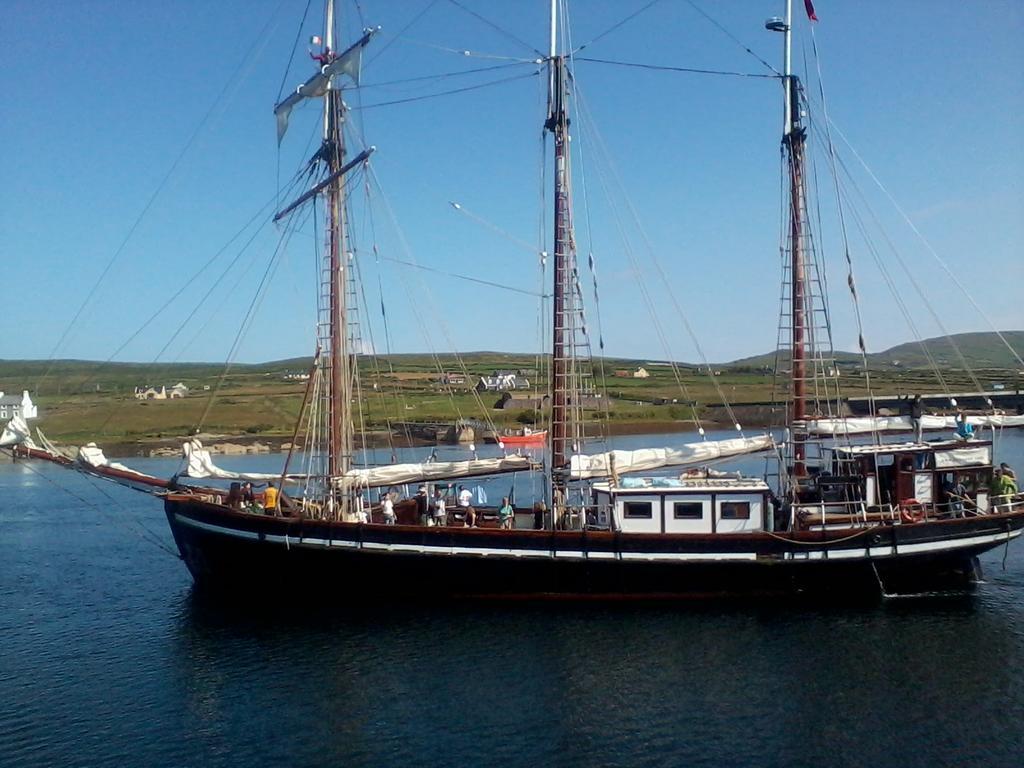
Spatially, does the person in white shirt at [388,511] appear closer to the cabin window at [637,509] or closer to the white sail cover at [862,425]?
the cabin window at [637,509]

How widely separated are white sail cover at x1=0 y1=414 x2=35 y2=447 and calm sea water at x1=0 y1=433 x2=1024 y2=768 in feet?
19.8

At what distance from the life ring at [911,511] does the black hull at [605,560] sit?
2.13ft

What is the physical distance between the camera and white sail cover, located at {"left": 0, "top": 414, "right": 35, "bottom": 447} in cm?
3391

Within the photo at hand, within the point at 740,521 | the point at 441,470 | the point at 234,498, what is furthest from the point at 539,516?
the point at 234,498

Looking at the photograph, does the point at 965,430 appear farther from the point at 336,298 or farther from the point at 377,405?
the point at 377,405

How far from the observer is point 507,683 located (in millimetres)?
25297

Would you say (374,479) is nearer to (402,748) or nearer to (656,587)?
(656,587)

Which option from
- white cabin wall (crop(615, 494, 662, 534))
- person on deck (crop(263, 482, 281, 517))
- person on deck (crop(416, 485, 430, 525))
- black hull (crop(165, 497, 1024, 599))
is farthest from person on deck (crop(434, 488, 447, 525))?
white cabin wall (crop(615, 494, 662, 534))

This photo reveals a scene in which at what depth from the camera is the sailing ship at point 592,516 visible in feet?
104

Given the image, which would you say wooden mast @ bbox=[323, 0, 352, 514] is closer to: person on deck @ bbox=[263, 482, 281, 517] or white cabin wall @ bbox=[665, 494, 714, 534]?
person on deck @ bbox=[263, 482, 281, 517]

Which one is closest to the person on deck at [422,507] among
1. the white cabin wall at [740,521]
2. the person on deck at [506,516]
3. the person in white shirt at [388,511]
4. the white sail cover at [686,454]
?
the person in white shirt at [388,511]

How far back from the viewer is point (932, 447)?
33094 mm

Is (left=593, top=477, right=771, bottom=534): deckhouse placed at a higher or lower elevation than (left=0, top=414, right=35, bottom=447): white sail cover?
lower

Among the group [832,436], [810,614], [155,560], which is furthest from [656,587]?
[155,560]
